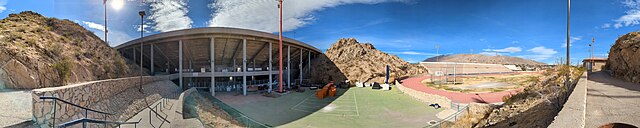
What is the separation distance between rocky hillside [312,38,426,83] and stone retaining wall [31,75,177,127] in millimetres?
31331

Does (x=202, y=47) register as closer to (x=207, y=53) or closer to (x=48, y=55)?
(x=207, y=53)

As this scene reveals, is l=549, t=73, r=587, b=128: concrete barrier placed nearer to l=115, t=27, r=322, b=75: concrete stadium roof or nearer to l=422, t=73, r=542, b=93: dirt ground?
l=422, t=73, r=542, b=93: dirt ground

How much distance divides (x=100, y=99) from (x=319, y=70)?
33.0 metres

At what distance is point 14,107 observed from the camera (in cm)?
573

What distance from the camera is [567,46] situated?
11.4 meters

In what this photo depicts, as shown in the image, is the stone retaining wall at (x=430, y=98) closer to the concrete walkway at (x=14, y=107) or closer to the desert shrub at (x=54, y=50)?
the concrete walkway at (x=14, y=107)

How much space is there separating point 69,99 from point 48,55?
16.7ft

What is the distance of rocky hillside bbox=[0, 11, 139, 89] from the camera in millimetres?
7668

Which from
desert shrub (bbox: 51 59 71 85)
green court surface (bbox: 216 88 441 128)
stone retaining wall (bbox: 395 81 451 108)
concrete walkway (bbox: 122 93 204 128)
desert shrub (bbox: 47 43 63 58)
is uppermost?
desert shrub (bbox: 47 43 63 58)

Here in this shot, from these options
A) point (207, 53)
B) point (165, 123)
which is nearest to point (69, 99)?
point (165, 123)

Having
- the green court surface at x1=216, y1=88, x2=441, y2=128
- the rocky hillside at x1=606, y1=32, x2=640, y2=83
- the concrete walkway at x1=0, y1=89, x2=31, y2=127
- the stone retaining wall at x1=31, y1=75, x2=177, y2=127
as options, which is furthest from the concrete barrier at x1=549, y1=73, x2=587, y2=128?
the concrete walkway at x1=0, y1=89, x2=31, y2=127

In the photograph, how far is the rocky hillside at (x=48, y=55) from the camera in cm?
767

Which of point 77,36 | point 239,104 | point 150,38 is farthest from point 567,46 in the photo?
point 150,38

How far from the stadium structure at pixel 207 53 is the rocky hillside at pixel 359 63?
12394mm
